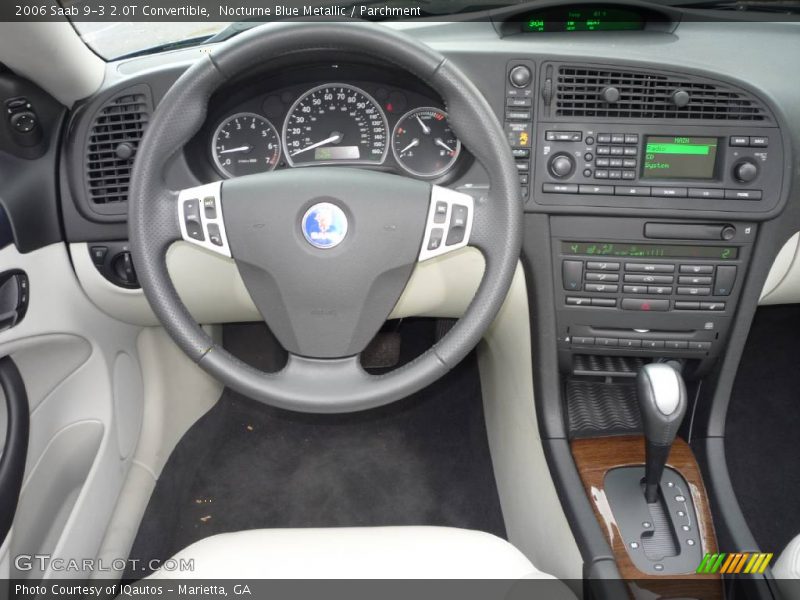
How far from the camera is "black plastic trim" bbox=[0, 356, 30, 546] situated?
1403 mm

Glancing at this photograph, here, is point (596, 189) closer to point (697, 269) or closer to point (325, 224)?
point (697, 269)

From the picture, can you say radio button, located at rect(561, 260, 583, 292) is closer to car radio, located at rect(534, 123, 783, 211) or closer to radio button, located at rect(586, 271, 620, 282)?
radio button, located at rect(586, 271, 620, 282)

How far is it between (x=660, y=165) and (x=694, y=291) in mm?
296

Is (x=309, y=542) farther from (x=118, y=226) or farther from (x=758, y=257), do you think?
(x=758, y=257)

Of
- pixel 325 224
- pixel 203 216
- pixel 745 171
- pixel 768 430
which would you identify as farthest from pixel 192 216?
pixel 768 430

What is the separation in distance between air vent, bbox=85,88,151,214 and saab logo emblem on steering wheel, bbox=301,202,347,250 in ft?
1.57

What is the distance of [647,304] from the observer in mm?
1654

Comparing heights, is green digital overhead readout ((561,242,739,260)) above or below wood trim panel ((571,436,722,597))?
above

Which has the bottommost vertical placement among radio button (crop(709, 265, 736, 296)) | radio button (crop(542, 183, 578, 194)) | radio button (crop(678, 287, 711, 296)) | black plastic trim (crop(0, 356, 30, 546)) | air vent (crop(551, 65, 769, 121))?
black plastic trim (crop(0, 356, 30, 546))

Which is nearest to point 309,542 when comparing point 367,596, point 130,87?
point 367,596

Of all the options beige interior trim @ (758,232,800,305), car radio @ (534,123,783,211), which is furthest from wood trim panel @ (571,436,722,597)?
car radio @ (534,123,783,211)

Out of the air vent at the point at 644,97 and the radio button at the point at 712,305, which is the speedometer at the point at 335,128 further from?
the radio button at the point at 712,305

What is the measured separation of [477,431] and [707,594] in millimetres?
940

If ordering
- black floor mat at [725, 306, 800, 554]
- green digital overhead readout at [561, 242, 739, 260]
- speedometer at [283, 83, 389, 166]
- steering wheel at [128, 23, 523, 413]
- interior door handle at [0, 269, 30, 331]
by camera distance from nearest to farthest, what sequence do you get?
steering wheel at [128, 23, 523, 413] < interior door handle at [0, 269, 30, 331] < speedometer at [283, 83, 389, 166] < green digital overhead readout at [561, 242, 739, 260] < black floor mat at [725, 306, 800, 554]
